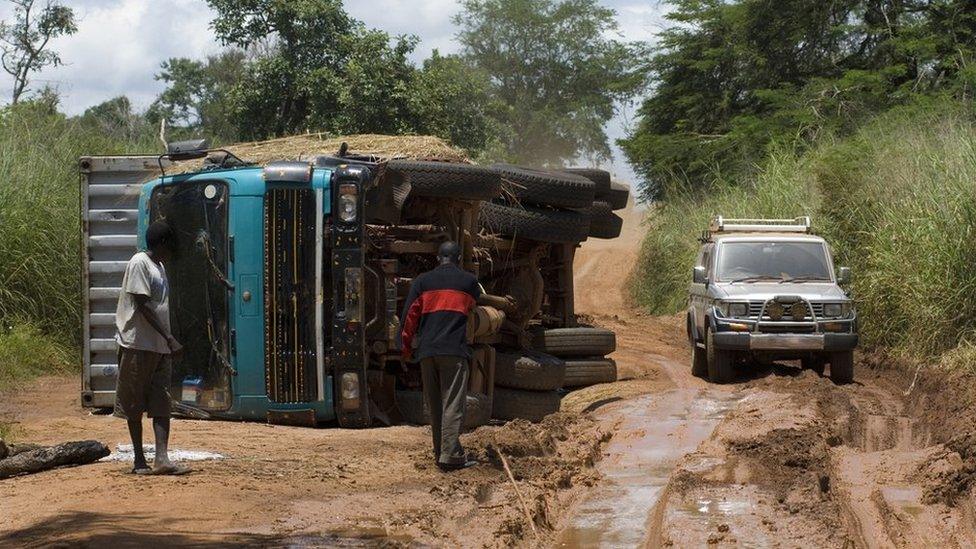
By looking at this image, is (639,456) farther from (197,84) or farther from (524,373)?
(197,84)

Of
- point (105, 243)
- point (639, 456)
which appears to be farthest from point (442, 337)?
point (105, 243)

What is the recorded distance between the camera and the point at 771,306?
15.7 m

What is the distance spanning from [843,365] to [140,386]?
9.84m

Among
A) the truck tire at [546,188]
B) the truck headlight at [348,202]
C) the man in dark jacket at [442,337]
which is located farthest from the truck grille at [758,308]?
the man in dark jacket at [442,337]

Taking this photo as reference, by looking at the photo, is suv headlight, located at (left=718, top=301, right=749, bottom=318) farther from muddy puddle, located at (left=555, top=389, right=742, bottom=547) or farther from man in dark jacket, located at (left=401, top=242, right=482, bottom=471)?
man in dark jacket, located at (left=401, top=242, right=482, bottom=471)

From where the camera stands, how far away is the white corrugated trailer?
12.1m

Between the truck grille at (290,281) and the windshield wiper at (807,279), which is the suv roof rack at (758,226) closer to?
the windshield wiper at (807,279)

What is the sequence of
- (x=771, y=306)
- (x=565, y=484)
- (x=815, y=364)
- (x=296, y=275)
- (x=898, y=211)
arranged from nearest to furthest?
(x=565, y=484), (x=296, y=275), (x=771, y=306), (x=815, y=364), (x=898, y=211)

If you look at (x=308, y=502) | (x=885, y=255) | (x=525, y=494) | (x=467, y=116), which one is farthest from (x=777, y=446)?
(x=467, y=116)

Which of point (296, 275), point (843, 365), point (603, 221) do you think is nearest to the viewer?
point (296, 275)

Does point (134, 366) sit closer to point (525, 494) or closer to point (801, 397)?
point (525, 494)

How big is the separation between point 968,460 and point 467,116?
25.5 metres

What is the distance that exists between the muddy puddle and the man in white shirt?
2801 millimetres

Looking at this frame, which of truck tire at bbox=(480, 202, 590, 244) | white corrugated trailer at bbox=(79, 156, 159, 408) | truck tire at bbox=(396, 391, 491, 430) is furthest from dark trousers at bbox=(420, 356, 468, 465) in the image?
truck tire at bbox=(480, 202, 590, 244)
